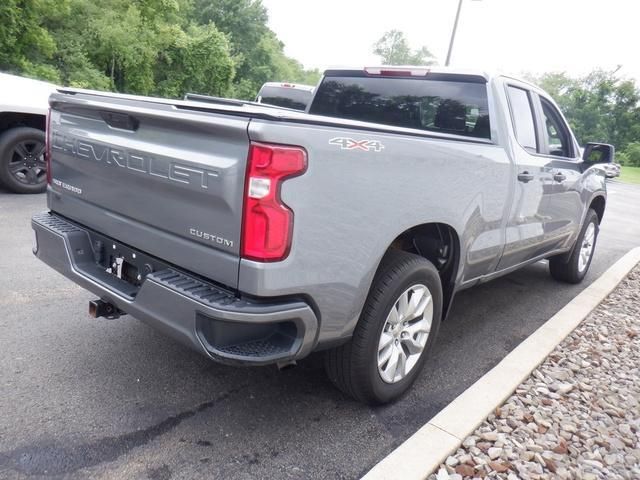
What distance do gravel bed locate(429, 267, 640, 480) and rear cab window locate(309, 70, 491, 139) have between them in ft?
5.48

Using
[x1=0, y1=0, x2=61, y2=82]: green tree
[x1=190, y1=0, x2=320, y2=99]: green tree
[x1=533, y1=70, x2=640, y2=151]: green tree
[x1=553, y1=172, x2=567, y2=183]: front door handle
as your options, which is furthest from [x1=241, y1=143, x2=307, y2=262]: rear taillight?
[x1=533, y1=70, x2=640, y2=151]: green tree

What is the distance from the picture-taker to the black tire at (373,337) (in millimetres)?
2605

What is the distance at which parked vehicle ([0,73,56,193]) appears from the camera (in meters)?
6.47

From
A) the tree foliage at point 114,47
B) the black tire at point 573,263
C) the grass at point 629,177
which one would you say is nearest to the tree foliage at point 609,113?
the grass at point 629,177

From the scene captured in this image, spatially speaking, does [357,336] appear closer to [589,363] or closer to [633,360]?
[589,363]

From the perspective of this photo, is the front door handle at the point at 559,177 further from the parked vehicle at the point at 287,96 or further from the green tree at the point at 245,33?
the green tree at the point at 245,33

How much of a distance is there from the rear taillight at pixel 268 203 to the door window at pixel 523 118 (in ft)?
7.70

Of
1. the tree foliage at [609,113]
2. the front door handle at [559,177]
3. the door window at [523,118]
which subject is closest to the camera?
the door window at [523,118]

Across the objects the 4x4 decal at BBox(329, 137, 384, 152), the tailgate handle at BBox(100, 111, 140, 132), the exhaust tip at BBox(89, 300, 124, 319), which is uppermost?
the 4x4 decal at BBox(329, 137, 384, 152)

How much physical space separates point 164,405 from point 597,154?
430 cm

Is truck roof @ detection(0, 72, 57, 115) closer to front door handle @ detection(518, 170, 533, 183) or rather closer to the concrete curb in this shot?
front door handle @ detection(518, 170, 533, 183)

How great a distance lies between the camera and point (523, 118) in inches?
158

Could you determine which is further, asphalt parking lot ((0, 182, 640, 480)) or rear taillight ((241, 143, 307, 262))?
asphalt parking lot ((0, 182, 640, 480))

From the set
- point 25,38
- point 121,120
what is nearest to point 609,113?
point 25,38
